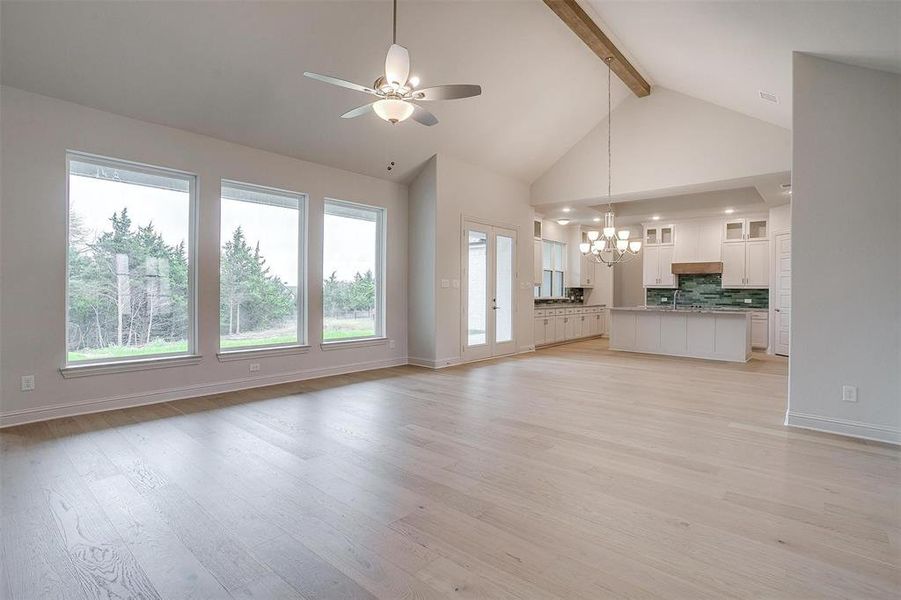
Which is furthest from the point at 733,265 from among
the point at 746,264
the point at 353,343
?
the point at 353,343

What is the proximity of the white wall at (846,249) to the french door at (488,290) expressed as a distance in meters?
4.46

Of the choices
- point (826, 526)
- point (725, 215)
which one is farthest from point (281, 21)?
point (725, 215)

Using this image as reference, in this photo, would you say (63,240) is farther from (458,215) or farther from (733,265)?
(733,265)

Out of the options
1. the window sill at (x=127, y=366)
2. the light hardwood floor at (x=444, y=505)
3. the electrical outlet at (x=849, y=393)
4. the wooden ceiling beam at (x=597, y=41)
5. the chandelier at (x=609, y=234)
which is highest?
the wooden ceiling beam at (x=597, y=41)

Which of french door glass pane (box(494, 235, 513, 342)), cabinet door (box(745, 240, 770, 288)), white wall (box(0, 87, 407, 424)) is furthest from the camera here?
cabinet door (box(745, 240, 770, 288))

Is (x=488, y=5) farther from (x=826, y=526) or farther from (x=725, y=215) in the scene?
(x=725, y=215)

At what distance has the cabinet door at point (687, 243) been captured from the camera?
9.91 metres

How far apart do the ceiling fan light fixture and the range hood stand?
859 centimetres

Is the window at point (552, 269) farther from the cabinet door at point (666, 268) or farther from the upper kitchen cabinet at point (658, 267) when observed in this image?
the cabinet door at point (666, 268)

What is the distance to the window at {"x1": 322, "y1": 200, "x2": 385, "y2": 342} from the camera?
6.34 m

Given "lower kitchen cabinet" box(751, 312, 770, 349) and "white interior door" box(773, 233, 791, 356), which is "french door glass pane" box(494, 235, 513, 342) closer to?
"lower kitchen cabinet" box(751, 312, 770, 349)

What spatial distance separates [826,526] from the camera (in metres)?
2.23

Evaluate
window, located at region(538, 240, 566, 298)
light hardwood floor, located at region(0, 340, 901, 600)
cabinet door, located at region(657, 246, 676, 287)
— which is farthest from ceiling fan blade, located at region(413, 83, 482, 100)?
cabinet door, located at region(657, 246, 676, 287)

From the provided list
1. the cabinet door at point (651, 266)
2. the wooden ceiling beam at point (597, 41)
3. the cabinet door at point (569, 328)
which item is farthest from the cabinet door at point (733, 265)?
the wooden ceiling beam at point (597, 41)
